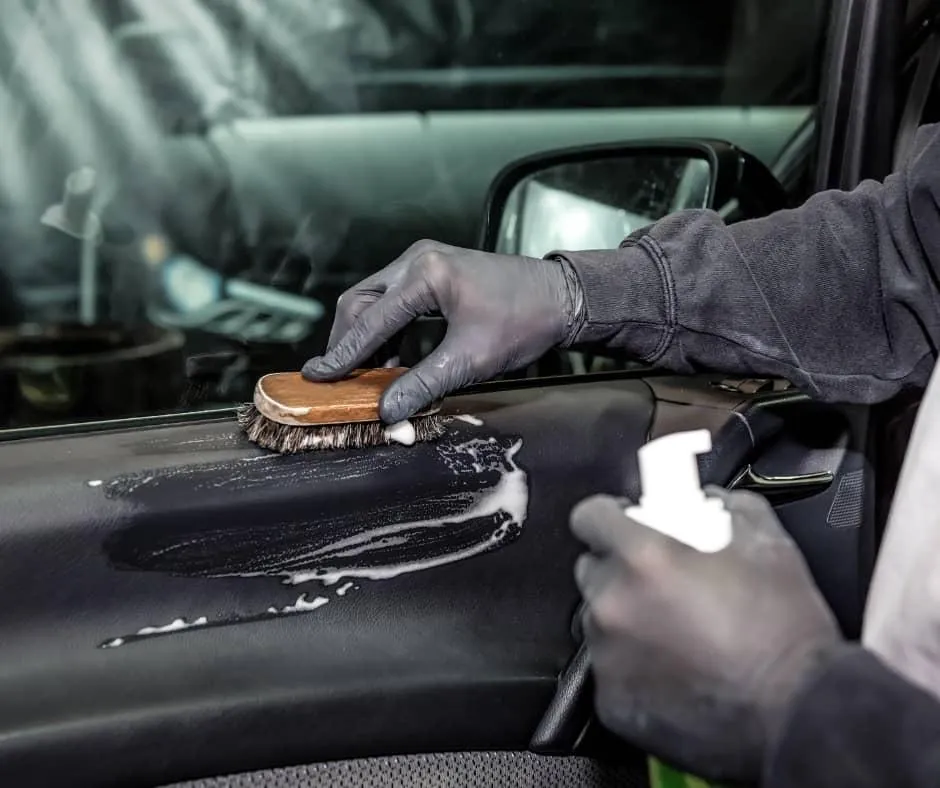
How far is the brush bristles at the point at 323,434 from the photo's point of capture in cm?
89

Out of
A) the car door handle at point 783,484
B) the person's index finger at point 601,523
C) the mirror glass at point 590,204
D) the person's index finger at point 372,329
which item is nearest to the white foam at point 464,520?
the person's index finger at point 372,329

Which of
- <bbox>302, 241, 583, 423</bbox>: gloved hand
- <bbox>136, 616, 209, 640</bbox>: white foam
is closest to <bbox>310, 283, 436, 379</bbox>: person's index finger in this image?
<bbox>302, 241, 583, 423</bbox>: gloved hand

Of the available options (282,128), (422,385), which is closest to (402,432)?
(422,385)

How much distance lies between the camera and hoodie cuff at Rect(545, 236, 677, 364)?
91 centimetres

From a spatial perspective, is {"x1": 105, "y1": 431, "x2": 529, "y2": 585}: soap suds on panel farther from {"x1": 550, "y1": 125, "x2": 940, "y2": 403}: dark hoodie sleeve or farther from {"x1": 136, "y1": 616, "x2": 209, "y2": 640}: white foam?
{"x1": 550, "y1": 125, "x2": 940, "y2": 403}: dark hoodie sleeve

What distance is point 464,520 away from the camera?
0.96 metres

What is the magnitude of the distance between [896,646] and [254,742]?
0.55 metres

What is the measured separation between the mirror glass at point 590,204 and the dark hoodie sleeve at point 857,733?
0.90m

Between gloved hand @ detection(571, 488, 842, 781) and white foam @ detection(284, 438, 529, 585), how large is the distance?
0.36 metres

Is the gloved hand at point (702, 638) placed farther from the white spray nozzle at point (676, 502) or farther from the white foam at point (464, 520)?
the white foam at point (464, 520)

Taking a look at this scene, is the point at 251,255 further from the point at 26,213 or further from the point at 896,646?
the point at 896,646

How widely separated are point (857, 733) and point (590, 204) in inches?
38.5

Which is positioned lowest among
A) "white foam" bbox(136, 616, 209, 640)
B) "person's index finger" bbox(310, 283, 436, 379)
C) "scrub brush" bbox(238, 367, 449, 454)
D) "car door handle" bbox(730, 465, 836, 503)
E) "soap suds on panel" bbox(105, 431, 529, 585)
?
"car door handle" bbox(730, 465, 836, 503)

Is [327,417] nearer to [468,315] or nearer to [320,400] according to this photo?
[320,400]
